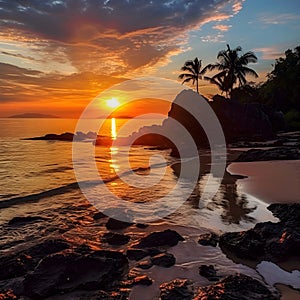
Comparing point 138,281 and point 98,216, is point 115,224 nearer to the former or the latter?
point 98,216

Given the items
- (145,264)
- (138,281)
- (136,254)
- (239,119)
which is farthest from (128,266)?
(239,119)

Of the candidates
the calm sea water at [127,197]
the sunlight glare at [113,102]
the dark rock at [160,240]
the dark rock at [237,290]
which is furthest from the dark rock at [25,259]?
the sunlight glare at [113,102]

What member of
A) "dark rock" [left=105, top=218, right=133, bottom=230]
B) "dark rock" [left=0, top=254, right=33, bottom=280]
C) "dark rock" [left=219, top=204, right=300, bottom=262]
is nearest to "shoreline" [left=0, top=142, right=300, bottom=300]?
"dark rock" [left=105, top=218, right=133, bottom=230]

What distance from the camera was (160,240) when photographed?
7465 millimetres

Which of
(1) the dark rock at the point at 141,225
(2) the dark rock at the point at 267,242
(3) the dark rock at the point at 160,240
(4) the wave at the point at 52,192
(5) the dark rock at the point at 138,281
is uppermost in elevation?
(2) the dark rock at the point at 267,242

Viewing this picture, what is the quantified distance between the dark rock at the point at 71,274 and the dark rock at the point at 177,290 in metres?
1.04

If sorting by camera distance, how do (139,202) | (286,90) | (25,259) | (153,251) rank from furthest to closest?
(286,90)
(139,202)
(153,251)
(25,259)

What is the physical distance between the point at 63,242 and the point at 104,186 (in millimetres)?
9034

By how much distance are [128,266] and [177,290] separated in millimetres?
1447

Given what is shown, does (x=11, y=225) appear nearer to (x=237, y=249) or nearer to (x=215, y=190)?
(x=237, y=249)

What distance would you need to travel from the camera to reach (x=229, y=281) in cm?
516

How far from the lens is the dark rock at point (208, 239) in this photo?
736 centimetres

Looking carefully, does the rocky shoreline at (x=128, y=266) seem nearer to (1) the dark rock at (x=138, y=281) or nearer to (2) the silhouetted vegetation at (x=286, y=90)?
(1) the dark rock at (x=138, y=281)

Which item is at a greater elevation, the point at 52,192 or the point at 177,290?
the point at 177,290
